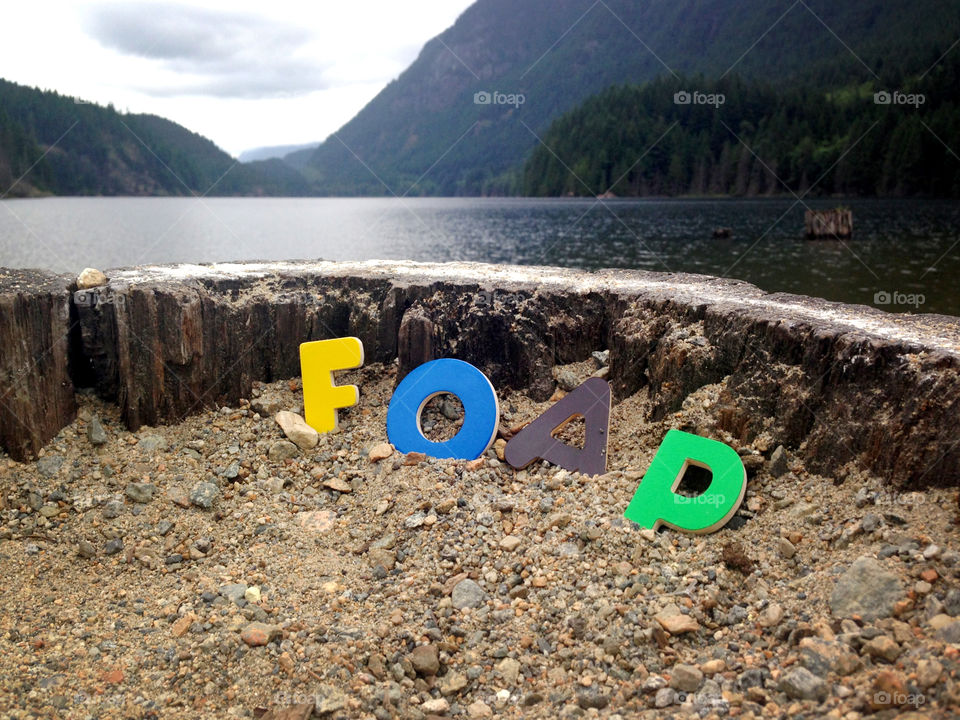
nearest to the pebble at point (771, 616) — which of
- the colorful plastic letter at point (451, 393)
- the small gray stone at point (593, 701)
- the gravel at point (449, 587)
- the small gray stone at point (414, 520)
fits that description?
the gravel at point (449, 587)

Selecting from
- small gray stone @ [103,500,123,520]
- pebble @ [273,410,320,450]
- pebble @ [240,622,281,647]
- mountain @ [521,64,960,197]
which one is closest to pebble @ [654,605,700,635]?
pebble @ [240,622,281,647]

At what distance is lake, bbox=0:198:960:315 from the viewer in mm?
28609

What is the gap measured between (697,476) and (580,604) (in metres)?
2.18

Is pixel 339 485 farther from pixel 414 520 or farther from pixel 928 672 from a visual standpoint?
pixel 928 672

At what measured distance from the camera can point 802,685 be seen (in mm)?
4508

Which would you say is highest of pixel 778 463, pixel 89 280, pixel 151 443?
pixel 89 280

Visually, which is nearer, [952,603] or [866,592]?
[952,603]

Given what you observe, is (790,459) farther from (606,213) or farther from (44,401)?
(606,213)

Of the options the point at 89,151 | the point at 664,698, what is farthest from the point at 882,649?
the point at 89,151

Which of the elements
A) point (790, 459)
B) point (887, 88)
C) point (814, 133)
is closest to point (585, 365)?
point (790, 459)

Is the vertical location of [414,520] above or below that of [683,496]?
below

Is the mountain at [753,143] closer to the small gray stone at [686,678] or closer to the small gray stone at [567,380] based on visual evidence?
the small gray stone at [567,380]

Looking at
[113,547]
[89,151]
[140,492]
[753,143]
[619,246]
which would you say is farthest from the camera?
[89,151]

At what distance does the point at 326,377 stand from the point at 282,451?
111cm
